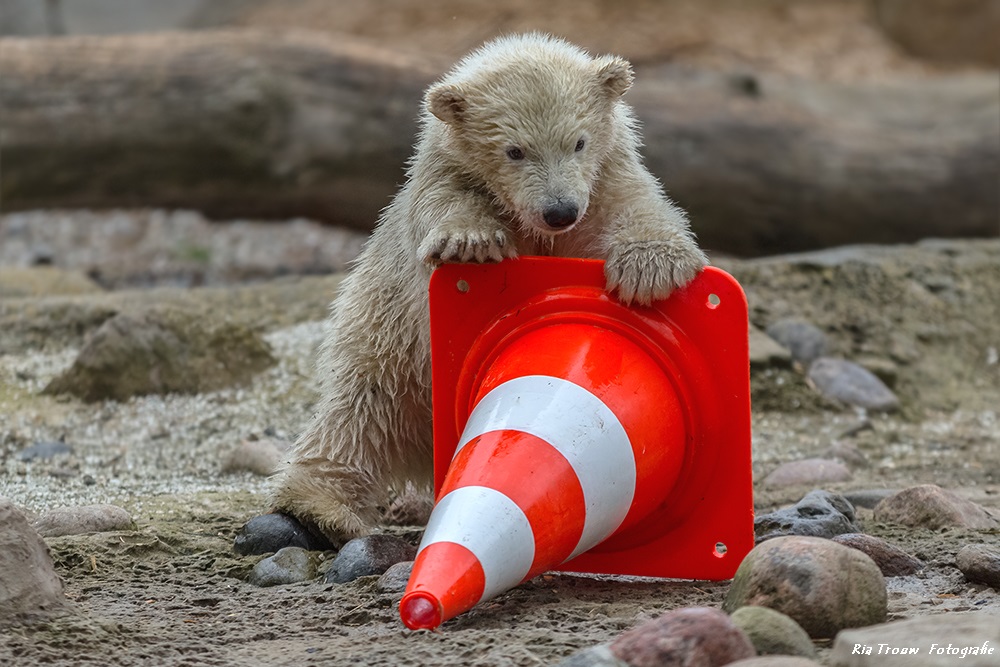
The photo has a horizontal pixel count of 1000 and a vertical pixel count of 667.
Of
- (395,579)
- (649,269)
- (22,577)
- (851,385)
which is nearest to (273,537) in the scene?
(395,579)

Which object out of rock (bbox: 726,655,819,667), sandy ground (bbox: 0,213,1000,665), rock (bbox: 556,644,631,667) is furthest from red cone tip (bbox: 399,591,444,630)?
rock (bbox: 726,655,819,667)

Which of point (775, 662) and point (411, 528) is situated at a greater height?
point (775, 662)

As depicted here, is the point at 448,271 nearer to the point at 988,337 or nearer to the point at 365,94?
the point at 988,337

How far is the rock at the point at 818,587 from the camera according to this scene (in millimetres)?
2369

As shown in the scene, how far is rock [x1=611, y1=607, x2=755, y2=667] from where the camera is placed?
2.05 m

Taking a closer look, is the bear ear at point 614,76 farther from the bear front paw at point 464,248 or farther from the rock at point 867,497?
the rock at point 867,497

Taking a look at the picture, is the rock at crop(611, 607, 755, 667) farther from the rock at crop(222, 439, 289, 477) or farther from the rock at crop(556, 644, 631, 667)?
the rock at crop(222, 439, 289, 477)

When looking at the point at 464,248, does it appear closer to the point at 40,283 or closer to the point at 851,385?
the point at 851,385

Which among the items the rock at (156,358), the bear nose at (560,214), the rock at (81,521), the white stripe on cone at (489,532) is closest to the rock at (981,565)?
the white stripe on cone at (489,532)

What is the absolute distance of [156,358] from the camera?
512 cm

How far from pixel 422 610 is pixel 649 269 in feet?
3.38

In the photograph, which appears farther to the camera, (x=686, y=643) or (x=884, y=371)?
(x=884, y=371)

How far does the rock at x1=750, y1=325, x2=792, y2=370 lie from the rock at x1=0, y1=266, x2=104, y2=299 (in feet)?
11.8

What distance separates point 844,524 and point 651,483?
0.67 m
